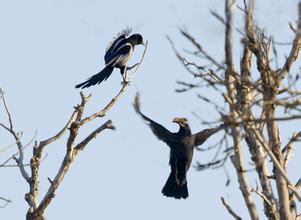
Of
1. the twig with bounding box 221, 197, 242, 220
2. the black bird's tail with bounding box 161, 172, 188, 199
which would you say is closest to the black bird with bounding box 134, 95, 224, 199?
the black bird's tail with bounding box 161, 172, 188, 199

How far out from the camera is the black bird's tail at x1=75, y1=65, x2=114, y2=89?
32.3ft

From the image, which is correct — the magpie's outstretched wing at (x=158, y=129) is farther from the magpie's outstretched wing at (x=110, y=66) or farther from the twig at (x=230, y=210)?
the twig at (x=230, y=210)

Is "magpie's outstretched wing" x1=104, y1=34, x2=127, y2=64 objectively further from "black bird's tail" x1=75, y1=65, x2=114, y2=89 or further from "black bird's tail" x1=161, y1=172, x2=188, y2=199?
"black bird's tail" x1=161, y1=172, x2=188, y2=199

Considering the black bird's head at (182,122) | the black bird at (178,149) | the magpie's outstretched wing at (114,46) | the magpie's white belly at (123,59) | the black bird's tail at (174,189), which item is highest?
the magpie's outstretched wing at (114,46)

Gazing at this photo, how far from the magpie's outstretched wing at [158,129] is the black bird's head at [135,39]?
236 centimetres

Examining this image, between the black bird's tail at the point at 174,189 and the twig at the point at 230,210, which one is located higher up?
the black bird's tail at the point at 174,189

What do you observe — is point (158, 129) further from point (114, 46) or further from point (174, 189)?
point (114, 46)

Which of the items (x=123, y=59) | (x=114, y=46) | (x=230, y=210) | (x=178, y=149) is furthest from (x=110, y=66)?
(x=230, y=210)

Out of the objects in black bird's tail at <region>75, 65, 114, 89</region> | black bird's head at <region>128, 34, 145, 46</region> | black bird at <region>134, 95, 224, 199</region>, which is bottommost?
black bird at <region>134, 95, 224, 199</region>

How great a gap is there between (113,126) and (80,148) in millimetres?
359

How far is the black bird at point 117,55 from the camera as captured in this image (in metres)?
10.4

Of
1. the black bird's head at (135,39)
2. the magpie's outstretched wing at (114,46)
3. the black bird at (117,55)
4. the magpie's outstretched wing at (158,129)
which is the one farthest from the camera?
the black bird's head at (135,39)

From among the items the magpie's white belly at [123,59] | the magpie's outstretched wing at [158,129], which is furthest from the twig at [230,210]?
the magpie's white belly at [123,59]

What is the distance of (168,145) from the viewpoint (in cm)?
994
